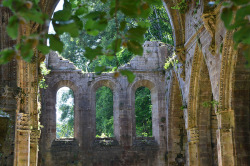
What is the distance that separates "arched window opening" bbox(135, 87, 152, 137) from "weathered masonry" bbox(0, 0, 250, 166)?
4568 millimetres

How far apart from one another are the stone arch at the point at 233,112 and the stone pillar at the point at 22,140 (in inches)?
224

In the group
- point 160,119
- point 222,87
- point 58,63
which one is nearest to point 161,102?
point 160,119

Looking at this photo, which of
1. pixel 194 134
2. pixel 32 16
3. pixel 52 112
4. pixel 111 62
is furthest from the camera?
pixel 111 62

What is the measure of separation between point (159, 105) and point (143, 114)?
5108mm

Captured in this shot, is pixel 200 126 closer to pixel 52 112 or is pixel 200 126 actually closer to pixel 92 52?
pixel 52 112

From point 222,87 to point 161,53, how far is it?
28.9ft

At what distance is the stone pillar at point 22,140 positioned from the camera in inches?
485

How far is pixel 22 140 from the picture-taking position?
12703 millimetres

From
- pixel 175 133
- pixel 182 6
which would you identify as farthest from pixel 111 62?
pixel 182 6

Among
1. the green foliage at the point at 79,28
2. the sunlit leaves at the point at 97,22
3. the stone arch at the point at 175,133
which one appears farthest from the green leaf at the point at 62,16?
the stone arch at the point at 175,133

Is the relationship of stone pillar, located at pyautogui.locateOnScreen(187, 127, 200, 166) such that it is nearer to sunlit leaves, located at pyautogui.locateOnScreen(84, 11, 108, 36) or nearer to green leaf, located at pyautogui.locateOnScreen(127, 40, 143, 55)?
green leaf, located at pyautogui.locateOnScreen(127, 40, 143, 55)

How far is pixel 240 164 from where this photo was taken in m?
11.9

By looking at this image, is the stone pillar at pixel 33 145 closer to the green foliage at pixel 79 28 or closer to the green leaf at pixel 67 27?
the green foliage at pixel 79 28

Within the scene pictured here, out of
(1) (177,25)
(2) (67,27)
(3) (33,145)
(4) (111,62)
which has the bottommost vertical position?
(3) (33,145)
